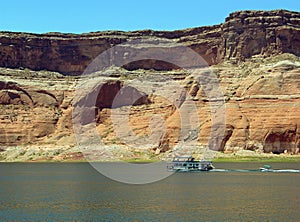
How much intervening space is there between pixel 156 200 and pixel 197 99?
95420 mm

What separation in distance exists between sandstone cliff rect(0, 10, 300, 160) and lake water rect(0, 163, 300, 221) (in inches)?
2095

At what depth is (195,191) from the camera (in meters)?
67.6

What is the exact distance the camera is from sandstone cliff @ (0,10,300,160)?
138 meters

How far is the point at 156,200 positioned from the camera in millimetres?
59531

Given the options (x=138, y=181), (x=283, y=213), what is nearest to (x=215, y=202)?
(x=283, y=213)

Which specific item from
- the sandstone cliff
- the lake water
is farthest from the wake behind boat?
the sandstone cliff

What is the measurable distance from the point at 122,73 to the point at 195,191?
124 m

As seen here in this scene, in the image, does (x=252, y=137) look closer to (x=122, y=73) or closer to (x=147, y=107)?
(x=147, y=107)

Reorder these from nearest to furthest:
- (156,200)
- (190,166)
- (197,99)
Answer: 1. (156,200)
2. (190,166)
3. (197,99)

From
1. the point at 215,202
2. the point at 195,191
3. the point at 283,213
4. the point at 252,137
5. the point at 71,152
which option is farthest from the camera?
the point at 71,152

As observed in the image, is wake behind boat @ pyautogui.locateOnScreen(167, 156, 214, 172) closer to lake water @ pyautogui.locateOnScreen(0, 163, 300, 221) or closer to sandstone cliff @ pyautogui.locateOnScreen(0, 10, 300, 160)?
lake water @ pyautogui.locateOnScreen(0, 163, 300, 221)

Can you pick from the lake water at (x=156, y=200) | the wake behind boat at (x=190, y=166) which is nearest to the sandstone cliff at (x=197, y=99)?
the wake behind boat at (x=190, y=166)

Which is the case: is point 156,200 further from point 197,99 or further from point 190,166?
point 197,99

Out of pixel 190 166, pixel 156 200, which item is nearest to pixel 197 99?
pixel 190 166
